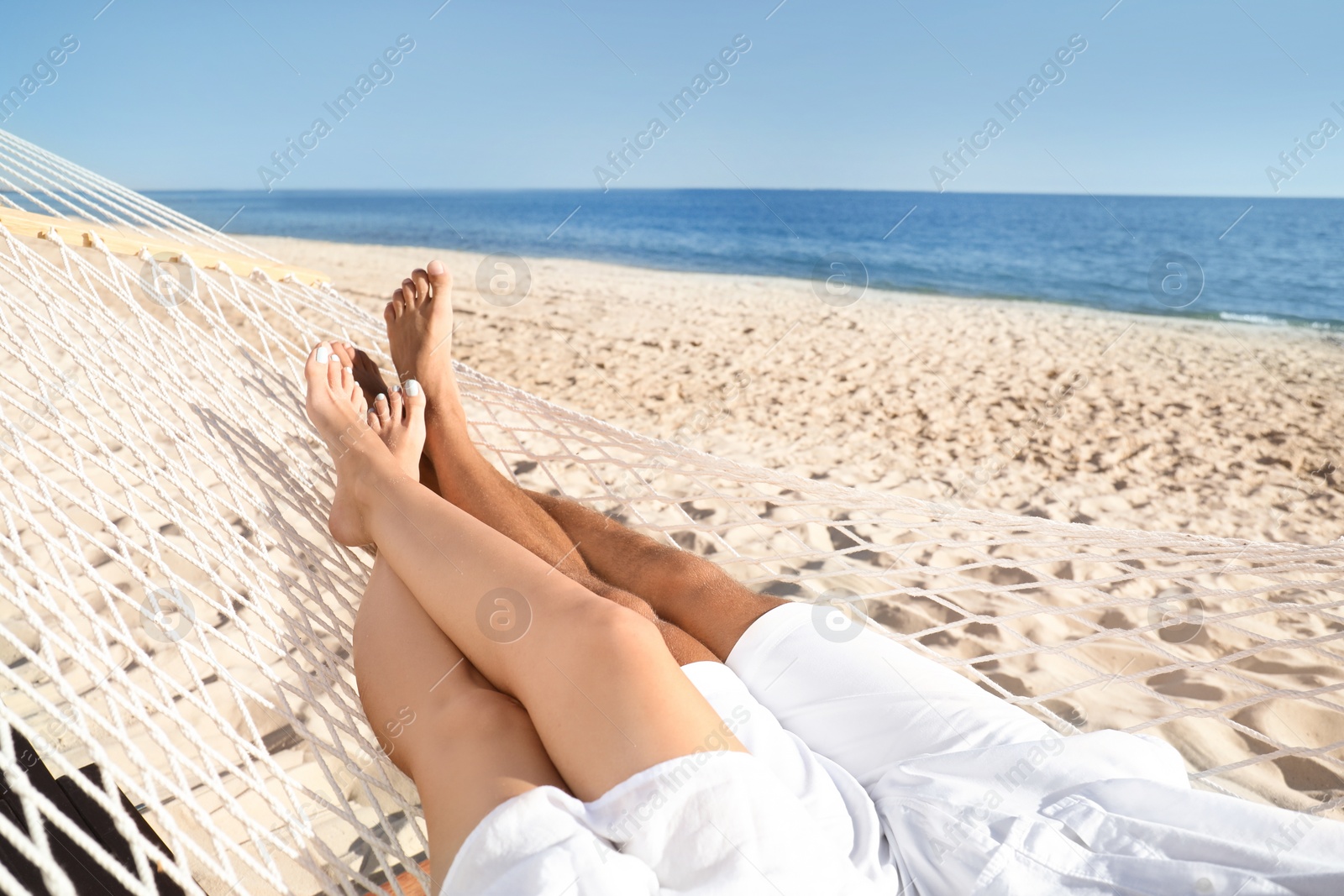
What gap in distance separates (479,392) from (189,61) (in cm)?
2150

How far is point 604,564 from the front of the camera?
963 millimetres

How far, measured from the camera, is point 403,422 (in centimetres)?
113

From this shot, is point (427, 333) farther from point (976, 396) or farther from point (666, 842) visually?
point (976, 396)

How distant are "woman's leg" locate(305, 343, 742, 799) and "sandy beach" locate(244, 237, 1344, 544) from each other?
189 cm

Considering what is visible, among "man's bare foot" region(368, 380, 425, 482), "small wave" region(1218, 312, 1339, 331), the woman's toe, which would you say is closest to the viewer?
"man's bare foot" region(368, 380, 425, 482)

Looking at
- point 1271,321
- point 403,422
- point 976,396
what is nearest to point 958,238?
point 1271,321

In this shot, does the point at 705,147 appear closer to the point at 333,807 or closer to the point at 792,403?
the point at 792,403

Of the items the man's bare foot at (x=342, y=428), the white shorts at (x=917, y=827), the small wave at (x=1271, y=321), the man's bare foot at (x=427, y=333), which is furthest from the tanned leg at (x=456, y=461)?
the small wave at (x=1271, y=321)

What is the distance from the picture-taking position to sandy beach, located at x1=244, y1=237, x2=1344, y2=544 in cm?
251

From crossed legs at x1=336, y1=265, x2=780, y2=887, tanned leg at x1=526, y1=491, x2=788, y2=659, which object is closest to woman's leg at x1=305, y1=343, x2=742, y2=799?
crossed legs at x1=336, y1=265, x2=780, y2=887

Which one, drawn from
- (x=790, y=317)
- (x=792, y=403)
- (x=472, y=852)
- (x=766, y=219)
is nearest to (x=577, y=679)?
(x=472, y=852)

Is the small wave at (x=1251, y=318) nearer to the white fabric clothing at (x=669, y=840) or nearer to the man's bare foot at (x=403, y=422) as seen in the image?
the man's bare foot at (x=403, y=422)

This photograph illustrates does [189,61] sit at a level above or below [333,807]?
above

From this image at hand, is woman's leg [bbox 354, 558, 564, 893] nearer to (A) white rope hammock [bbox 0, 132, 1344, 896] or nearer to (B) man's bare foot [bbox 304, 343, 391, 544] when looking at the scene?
(A) white rope hammock [bbox 0, 132, 1344, 896]
